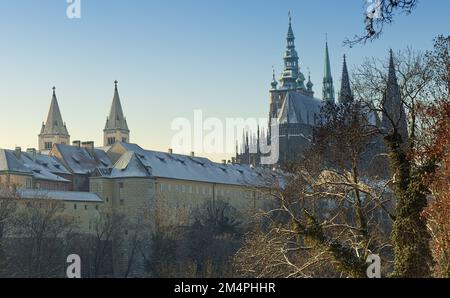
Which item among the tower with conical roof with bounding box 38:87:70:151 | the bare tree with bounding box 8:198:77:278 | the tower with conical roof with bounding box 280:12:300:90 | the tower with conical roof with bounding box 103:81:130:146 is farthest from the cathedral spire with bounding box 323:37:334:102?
the bare tree with bounding box 8:198:77:278

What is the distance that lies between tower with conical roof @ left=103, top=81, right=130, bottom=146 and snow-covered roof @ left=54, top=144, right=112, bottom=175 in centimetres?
2923

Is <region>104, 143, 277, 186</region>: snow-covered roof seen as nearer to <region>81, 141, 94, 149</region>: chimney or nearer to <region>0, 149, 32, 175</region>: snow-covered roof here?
<region>81, 141, 94, 149</region>: chimney

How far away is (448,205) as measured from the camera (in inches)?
520

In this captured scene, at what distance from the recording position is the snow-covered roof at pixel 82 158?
83000 millimetres

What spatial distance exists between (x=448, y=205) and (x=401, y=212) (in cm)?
141

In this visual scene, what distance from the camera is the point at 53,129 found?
117500 mm

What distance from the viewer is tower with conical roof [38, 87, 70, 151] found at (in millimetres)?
117375

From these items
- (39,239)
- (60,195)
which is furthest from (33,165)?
(39,239)

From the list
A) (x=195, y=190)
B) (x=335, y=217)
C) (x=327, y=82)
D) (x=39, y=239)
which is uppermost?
(x=327, y=82)

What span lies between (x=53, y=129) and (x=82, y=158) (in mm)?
33285

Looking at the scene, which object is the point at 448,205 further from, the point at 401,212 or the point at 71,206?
the point at 71,206

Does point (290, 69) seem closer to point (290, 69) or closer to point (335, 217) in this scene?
point (290, 69)

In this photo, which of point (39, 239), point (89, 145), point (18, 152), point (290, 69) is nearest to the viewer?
point (39, 239)
